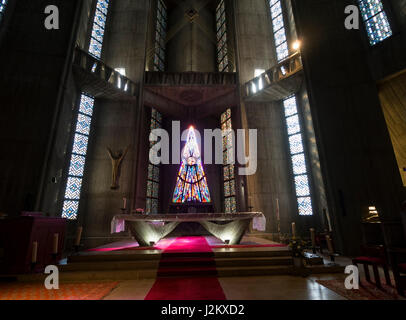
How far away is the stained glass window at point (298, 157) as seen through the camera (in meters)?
8.17

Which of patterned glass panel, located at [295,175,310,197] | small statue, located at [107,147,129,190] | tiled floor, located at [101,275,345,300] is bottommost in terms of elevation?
tiled floor, located at [101,275,345,300]

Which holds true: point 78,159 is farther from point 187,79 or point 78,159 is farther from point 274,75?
point 274,75

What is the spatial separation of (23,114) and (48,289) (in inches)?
216

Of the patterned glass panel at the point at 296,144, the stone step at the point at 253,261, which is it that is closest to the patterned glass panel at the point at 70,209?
the stone step at the point at 253,261

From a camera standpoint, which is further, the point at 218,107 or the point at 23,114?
the point at 218,107

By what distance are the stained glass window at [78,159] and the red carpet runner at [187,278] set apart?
214 inches

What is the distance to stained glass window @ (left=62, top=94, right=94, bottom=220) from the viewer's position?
25.0ft

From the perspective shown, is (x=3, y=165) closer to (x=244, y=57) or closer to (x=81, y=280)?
(x=81, y=280)

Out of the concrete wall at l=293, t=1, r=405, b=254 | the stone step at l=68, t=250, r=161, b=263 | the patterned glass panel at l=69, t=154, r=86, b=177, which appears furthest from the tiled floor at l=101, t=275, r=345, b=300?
the patterned glass panel at l=69, t=154, r=86, b=177

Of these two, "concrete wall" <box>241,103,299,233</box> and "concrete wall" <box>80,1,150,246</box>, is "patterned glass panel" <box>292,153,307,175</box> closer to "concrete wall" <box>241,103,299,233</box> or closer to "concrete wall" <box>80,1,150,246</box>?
"concrete wall" <box>241,103,299,233</box>

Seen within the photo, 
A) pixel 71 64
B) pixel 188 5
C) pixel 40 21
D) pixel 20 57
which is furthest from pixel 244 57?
pixel 20 57

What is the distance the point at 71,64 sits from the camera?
7.01 metres

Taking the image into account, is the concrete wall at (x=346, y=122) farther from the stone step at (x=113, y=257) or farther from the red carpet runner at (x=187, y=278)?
the stone step at (x=113, y=257)

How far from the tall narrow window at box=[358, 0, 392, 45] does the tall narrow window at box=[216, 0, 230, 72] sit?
5922 millimetres
